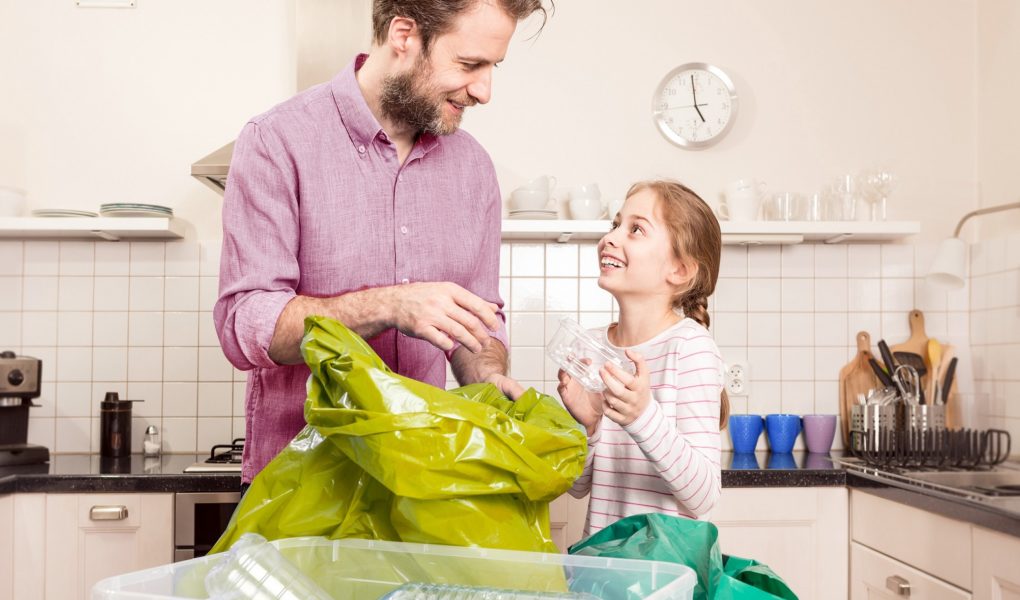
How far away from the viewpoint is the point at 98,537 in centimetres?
229

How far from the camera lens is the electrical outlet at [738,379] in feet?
9.49

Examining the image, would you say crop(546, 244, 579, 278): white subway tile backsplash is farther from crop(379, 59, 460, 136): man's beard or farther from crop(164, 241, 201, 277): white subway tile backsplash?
crop(379, 59, 460, 136): man's beard

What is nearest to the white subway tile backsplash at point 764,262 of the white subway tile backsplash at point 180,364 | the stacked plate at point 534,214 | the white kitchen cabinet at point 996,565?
the stacked plate at point 534,214

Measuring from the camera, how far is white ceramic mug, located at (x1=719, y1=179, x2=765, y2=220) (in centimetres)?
276

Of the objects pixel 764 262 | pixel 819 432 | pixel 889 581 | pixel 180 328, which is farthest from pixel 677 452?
pixel 180 328

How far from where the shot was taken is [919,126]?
9.78ft

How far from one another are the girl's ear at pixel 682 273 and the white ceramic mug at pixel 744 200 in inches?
48.7

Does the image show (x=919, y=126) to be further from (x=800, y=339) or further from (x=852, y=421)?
(x=852, y=421)

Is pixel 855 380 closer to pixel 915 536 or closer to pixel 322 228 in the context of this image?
pixel 915 536

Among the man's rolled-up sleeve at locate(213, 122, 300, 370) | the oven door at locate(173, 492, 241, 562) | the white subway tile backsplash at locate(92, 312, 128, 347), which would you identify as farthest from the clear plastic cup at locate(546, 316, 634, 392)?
the white subway tile backsplash at locate(92, 312, 128, 347)

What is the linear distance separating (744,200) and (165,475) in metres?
1.84

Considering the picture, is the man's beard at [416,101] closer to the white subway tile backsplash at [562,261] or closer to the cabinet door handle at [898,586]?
the white subway tile backsplash at [562,261]

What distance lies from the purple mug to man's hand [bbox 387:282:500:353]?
2.00 metres

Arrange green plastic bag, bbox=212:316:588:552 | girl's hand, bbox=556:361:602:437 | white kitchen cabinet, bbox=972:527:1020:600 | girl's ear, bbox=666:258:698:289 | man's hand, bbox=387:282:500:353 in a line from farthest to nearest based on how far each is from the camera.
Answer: white kitchen cabinet, bbox=972:527:1020:600, girl's ear, bbox=666:258:698:289, girl's hand, bbox=556:361:602:437, man's hand, bbox=387:282:500:353, green plastic bag, bbox=212:316:588:552
